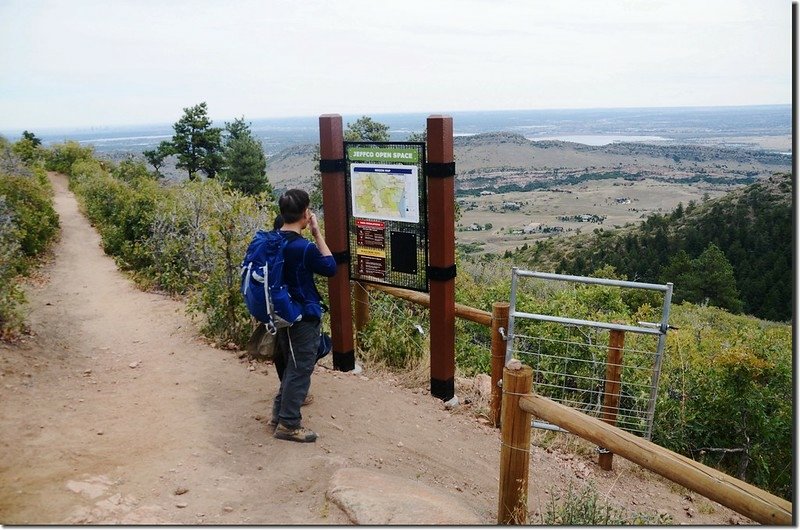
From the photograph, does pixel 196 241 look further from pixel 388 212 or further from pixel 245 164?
pixel 245 164

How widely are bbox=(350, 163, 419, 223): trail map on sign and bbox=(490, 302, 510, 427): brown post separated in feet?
3.26

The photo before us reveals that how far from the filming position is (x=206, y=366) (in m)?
5.57

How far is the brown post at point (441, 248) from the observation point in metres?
4.60

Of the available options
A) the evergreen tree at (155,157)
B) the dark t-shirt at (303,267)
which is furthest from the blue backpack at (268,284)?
the evergreen tree at (155,157)

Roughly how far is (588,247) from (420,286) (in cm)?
4729

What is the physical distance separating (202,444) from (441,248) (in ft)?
7.31

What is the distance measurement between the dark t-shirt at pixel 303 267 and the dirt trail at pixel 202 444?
3.14 feet

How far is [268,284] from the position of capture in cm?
380

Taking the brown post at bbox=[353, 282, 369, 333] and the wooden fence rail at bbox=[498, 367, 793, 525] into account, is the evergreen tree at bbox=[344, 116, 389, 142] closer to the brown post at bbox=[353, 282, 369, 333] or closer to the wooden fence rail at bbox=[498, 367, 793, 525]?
the brown post at bbox=[353, 282, 369, 333]

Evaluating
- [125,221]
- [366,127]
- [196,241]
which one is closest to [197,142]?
[366,127]

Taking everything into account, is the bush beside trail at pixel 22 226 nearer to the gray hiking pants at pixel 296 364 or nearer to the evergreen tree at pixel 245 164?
the gray hiking pants at pixel 296 364

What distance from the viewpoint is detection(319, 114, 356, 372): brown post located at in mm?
5108

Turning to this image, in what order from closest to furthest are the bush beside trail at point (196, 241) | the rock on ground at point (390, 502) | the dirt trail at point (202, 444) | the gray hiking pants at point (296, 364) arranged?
the rock on ground at point (390, 502), the dirt trail at point (202, 444), the gray hiking pants at point (296, 364), the bush beside trail at point (196, 241)

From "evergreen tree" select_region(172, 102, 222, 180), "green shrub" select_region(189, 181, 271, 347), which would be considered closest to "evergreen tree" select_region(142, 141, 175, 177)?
"evergreen tree" select_region(172, 102, 222, 180)
